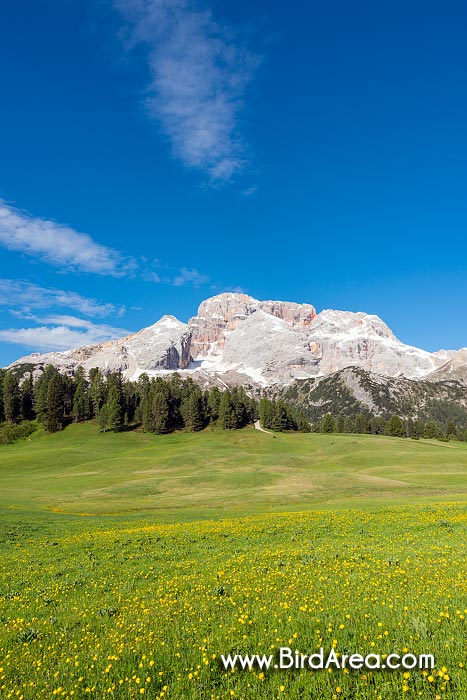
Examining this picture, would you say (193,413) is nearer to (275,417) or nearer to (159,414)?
(159,414)

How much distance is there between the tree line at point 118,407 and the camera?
131875 millimetres

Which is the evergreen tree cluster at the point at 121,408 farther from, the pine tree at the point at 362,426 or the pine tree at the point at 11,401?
the pine tree at the point at 362,426

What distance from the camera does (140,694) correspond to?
6.66 meters

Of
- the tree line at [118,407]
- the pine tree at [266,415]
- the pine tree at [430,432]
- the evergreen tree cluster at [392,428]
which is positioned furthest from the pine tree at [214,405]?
the pine tree at [430,432]

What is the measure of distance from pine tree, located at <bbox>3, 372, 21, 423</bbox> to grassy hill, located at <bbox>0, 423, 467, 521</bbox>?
84.7 feet

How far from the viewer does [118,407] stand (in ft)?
429

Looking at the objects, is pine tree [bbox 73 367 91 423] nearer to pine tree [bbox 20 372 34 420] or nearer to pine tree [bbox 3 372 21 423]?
pine tree [bbox 20 372 34 420]

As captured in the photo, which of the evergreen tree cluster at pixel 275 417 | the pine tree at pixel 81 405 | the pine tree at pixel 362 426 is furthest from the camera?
the pine tree at pixel 362 426

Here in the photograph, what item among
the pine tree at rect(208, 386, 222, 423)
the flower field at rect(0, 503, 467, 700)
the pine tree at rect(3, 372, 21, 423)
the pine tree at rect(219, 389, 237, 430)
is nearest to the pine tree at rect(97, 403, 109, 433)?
the pine tree at rect(3, 372, 21, 423)

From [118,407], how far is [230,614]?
12828 cm

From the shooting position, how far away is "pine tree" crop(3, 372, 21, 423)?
443 ft

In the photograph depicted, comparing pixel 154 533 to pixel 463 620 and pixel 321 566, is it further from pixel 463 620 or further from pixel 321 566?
pixel 463 620

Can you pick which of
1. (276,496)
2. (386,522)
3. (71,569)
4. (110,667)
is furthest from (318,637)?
(276,496)

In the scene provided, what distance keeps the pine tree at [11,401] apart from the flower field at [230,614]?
13453 centimetres
